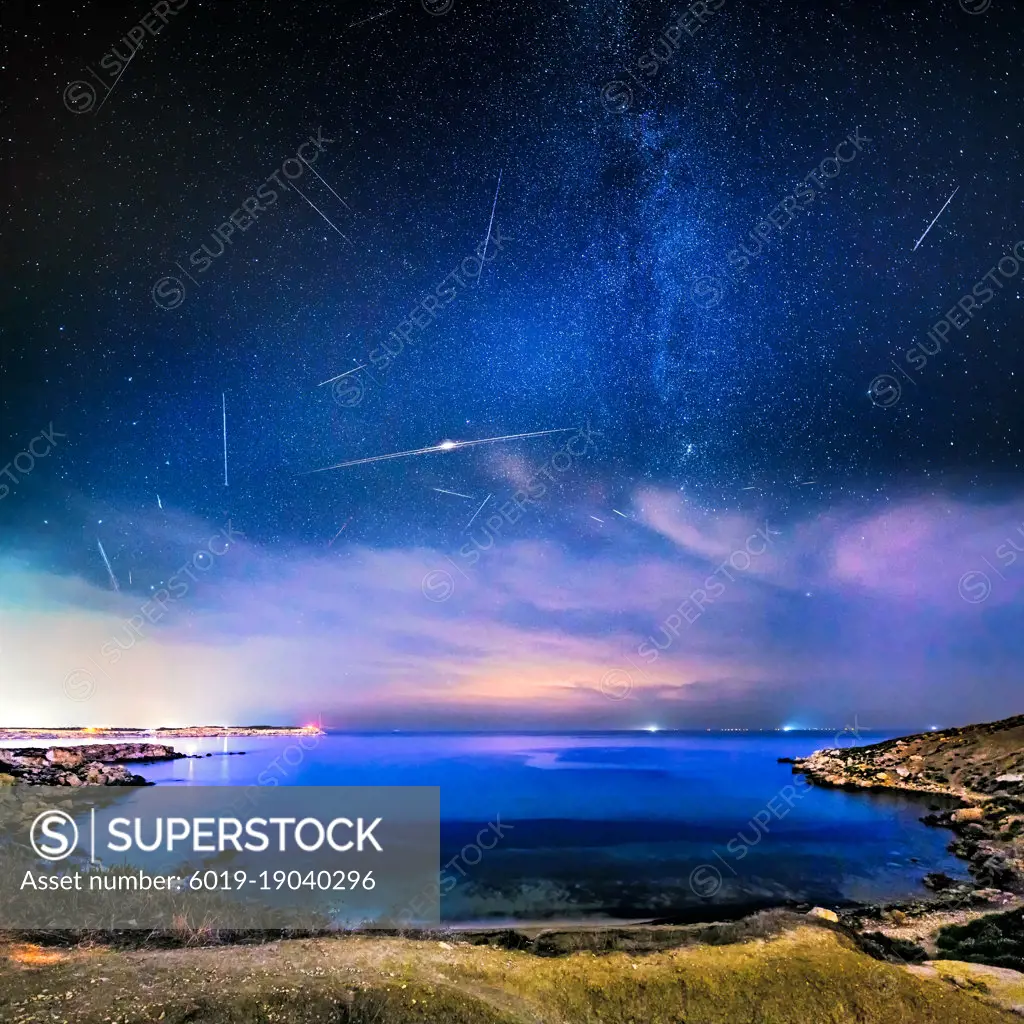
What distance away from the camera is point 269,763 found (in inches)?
2473

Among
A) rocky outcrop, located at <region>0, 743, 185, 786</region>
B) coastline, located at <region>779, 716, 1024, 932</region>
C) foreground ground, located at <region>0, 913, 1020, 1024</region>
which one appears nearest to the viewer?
foreground ground, located at <region>0, 913, 1020, 1024</region>

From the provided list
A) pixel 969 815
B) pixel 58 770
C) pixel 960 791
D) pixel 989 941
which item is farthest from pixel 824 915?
pixel 58 770

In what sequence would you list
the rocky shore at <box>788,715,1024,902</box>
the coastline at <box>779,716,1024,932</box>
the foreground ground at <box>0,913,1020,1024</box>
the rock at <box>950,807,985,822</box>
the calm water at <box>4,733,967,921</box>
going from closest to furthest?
the foreground ground at <box>0,913,1020,1024</box>, the coastline at <box>779,716,1024,932</box>, the calm water at <box>4,733,967,921</box>, the rocky shore at <box>788,715,1024,902</box>, the rock at <box>950,807,985,822</box>

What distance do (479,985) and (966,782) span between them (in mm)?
36622

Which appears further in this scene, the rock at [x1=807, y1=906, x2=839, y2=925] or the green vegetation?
the rock at [x1=807, y1=906, x2=839, y2=925]

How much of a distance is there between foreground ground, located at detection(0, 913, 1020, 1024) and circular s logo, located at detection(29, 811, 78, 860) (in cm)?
606

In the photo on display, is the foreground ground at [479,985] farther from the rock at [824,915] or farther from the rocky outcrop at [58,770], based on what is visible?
the rocky outcrop at [58,770]

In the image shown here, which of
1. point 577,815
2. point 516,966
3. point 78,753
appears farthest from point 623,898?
point 78,753

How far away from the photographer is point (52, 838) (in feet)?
→ 57.7

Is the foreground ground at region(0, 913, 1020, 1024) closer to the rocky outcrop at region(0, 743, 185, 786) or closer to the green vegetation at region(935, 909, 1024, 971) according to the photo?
the green vegetation at region(935, 909, 1024, 971)

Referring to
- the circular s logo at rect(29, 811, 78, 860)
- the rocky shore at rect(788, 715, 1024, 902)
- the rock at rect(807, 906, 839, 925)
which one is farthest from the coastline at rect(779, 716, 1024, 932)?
the circular s logo at rect(29, 811, 78, 860)

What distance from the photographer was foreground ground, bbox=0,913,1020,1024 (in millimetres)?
7645

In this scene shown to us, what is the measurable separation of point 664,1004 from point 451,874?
12314 mm

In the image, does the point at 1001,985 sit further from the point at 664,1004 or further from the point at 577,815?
the point at 577,815
